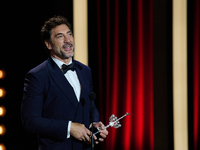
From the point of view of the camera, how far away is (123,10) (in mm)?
2482

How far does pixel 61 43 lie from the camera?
1496mm

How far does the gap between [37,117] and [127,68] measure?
4.66 ft

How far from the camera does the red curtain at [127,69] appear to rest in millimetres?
2449

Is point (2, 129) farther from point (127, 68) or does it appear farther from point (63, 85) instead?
point (127, 68)

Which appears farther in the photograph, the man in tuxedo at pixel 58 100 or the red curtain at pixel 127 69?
the red curtain at pixel 127 69

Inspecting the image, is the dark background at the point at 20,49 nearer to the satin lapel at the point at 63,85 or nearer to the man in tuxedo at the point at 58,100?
the man in tuxedo at the point at 58,100

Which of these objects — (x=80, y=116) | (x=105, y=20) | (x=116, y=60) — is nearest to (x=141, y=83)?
(x=116, y=60)

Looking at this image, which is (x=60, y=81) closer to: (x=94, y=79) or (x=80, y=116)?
(x=80, y=116)

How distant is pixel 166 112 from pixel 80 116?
1610mm

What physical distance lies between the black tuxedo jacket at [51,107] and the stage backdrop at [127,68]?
40.9 inches

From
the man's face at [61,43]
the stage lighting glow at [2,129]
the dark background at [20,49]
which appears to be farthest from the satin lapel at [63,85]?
the stage lighting glow at [2,129]
